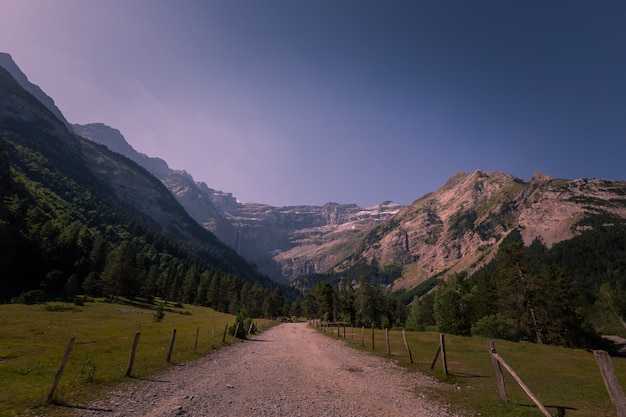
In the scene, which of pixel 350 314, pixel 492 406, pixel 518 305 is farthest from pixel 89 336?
pixel 350 314

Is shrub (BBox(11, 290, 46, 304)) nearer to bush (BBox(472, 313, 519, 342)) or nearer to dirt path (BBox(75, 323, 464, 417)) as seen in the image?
dirt path (BBox(75, 323, 464, 417))

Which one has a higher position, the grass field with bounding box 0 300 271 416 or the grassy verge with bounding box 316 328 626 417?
the grassy verge with bounding box 316 328 626 417

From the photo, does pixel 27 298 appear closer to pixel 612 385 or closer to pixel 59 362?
pixel 59 362

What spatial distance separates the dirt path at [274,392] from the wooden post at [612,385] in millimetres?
6951

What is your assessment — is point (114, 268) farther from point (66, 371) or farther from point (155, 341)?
point (66, 371)

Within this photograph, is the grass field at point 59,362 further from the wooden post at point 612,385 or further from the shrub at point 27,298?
the shrub at point 27,298

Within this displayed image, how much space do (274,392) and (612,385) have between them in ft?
49.6

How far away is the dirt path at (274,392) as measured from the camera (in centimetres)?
1417

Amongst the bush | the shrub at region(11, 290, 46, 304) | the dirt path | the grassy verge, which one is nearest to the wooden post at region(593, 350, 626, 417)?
the grassy verge

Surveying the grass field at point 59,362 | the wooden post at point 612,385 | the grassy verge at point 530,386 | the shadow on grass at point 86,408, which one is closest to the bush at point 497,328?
the grassy verge at point 530,386

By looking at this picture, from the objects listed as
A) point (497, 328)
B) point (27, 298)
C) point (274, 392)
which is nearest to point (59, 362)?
point (274, 392)

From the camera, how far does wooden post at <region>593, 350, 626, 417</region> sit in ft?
29.6

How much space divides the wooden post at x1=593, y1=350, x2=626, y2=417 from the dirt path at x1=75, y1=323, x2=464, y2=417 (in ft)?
22.8

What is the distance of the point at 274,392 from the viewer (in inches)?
693
